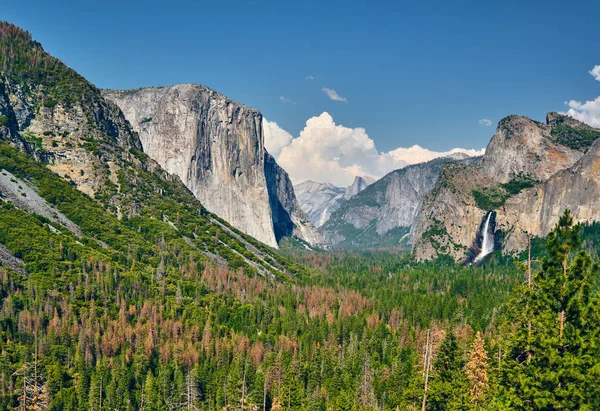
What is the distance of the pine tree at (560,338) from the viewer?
94.3ft

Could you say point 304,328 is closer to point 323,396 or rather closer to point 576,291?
point 323,396

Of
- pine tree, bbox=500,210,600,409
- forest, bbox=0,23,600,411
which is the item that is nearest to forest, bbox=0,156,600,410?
pine tree, bbox=500,210,600,409

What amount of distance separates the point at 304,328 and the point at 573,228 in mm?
103022

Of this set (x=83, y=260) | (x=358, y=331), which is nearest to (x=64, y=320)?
(x=83, y=260)

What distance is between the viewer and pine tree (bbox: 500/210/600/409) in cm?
2873

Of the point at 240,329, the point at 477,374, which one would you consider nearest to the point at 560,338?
the point at 477,374

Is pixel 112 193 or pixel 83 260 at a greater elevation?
pixel 112 193

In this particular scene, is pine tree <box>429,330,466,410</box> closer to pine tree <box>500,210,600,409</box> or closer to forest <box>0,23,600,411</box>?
forest <box>0,23,600,411</box>

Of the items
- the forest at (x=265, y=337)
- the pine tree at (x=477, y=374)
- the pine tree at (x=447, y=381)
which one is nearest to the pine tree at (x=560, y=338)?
the forest at (x=265, y=337)

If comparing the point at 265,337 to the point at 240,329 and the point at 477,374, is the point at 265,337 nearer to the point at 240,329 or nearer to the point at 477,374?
the point at 240,329

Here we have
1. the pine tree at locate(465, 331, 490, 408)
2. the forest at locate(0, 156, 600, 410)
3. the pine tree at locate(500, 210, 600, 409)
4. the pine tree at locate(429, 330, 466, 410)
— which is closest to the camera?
the pine tree at locate(500, 210, 600, 409)

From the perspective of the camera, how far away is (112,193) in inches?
7795

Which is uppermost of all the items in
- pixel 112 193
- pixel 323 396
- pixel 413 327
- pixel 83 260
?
pixel 112 193

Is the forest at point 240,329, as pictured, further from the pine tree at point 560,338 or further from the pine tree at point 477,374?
the pine tree at point 477,374
